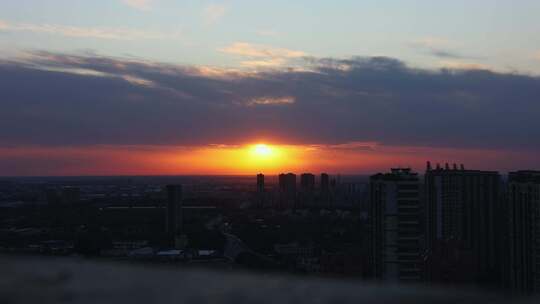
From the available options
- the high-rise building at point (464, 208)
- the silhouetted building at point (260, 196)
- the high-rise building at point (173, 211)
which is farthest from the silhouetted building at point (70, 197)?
the high-rise building at point (464, 208)

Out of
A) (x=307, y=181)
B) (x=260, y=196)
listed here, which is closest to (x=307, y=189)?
(x=307, y=181)

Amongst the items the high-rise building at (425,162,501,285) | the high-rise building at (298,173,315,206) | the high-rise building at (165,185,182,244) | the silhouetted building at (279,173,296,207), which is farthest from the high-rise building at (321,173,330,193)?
the high-rise building at (425,162,501,285)

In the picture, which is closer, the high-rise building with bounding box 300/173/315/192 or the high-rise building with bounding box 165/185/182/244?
the high-rise building with bounding box 165/185/182/244

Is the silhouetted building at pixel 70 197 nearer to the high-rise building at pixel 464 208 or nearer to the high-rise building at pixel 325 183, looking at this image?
the high-rise building at pixel 464 208

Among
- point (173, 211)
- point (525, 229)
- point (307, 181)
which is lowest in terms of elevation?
point (173, 211)

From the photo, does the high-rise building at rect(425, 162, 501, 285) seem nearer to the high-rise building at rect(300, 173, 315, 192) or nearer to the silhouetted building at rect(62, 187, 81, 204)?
the silhouetted building at rect(62, 187, 81, 204)

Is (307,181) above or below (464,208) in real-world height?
above

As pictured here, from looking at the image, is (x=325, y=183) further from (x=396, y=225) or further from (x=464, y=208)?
(x=396, y=225)
